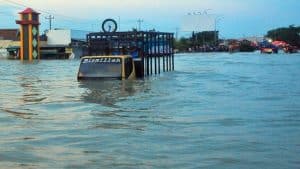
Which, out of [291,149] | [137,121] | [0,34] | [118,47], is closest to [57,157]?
[291,149]

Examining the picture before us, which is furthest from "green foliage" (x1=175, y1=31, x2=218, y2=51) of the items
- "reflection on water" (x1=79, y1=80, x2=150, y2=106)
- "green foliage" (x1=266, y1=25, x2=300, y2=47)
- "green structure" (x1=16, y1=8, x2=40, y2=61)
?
"reflection on water" (x1=79, y1=80, x2=150, y2=106)

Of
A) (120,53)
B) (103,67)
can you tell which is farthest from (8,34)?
(103,67)

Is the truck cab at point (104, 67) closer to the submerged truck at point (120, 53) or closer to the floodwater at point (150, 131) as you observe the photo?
the submerged truck at point (120, 53)

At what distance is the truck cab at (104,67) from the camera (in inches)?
1049

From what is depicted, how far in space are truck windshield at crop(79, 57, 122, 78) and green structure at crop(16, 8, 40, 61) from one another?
6977cm

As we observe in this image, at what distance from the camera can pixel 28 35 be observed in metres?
96.1

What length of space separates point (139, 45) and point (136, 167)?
2450 cm

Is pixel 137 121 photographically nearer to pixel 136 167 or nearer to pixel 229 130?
pixel 229 130

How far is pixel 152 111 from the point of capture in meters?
16.1

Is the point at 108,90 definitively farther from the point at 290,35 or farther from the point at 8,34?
the point at 290,35

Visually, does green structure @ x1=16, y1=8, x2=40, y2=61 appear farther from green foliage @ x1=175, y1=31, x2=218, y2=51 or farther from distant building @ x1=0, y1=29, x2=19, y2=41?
green foliage @ x1=175, y1=31, x2=218, y2=51

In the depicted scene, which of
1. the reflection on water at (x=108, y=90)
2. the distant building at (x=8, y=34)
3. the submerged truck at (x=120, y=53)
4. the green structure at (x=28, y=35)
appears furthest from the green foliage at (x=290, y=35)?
the reflection on water at (x=108, y=90)

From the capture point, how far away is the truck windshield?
26.7 m

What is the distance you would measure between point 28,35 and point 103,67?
71.5m
